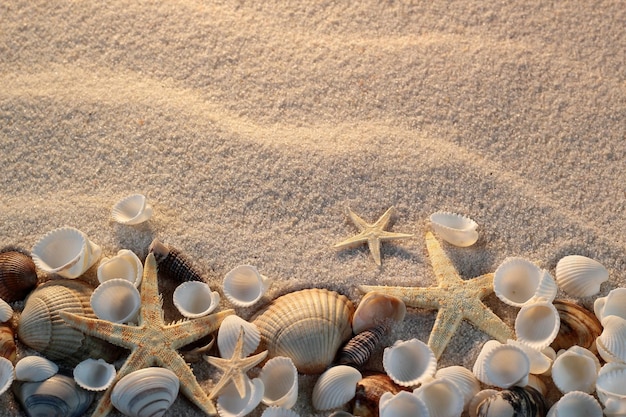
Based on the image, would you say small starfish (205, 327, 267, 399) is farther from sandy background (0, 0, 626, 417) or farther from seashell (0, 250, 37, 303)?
seashell (0, 250, 37, 303)

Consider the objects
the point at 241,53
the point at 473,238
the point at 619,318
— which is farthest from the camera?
the point at 241,53

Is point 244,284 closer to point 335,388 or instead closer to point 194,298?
point 194,298

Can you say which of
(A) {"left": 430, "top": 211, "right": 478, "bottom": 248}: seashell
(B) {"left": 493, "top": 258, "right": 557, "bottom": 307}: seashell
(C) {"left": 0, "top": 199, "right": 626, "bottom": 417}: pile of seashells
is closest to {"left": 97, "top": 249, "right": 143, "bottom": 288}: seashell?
(C) {"left": 0, "top": 199, "right": 626, "bottom": 417}: pile of seashells

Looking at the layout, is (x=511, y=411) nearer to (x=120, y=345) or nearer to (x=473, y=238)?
(x=473, y=238)

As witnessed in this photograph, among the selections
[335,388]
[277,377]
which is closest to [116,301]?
[277,377]

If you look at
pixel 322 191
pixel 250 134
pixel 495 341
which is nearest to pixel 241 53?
pixel 250 134
